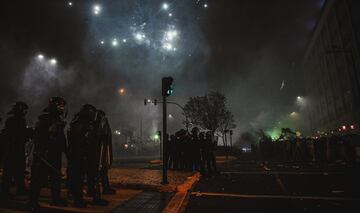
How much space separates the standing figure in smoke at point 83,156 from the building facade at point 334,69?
1129 inches

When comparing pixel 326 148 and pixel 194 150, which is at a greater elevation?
pixel 194 150

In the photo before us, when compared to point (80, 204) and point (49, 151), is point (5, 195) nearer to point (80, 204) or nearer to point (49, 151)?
point (49, 151)

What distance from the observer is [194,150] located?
1054 centimetres

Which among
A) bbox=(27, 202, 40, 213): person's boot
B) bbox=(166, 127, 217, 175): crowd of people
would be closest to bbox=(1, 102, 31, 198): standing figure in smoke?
bbox=(27, 202, 40, 213): person's boot

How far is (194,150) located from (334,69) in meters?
46.6

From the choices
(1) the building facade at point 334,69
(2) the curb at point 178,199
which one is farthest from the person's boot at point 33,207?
(1) the building facade at point 334,69

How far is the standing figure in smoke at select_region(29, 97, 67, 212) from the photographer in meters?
4.56

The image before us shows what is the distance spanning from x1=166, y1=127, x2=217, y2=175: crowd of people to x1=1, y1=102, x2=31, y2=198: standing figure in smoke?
4755 millimetres

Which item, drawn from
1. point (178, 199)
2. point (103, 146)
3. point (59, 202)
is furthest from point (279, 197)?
point (59, 202)

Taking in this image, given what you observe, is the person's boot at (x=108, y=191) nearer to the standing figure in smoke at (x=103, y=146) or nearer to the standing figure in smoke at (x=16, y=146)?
the standing figure in smoke at (x=103, y=146)

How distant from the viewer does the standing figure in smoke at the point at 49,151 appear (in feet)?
15.0

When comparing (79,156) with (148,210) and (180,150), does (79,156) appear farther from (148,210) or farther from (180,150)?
(180,150)

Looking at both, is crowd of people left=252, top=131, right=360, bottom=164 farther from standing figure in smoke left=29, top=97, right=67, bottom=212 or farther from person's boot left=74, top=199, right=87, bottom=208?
standing figure in smoke left=29, top=97, right=67, bottom=212

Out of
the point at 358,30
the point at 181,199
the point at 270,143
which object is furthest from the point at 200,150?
the point at 358,30
